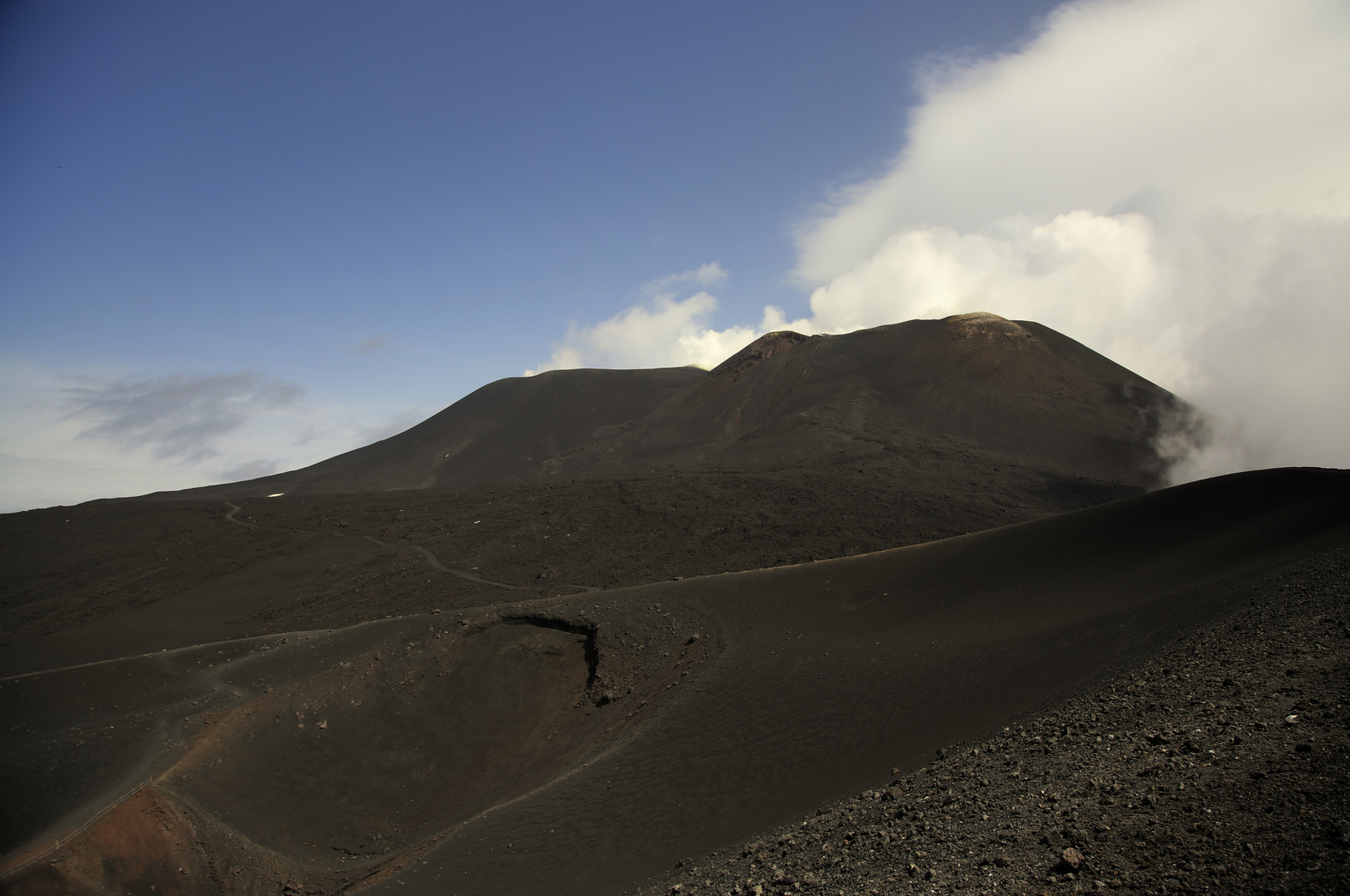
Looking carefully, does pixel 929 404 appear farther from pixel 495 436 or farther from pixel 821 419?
pixel 495 436

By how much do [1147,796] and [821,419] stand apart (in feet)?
140

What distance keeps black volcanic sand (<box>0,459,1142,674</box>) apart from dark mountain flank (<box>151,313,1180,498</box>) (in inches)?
166

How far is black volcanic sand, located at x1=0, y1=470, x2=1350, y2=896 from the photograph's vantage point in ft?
28.9

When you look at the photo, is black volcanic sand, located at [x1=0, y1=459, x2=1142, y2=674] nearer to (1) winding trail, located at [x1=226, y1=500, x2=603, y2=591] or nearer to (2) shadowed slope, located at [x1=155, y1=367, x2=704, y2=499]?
(1) winding trail, located at [x1=226, y1=500, x2=603, y2=591]

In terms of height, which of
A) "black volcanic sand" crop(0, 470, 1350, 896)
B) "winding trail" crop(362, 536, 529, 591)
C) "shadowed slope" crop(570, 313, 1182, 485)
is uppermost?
"shadowed slope" crop(570, 313, 1182, 485)

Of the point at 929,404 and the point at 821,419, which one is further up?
the point at 929,404

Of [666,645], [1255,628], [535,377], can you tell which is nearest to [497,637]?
[666,645]

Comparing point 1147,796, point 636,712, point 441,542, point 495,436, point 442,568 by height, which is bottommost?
point 636,712

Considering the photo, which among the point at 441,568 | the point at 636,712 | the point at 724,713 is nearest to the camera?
the point at 724,713

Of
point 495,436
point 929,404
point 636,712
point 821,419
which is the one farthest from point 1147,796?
point 495,436

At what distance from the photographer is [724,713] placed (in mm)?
12125

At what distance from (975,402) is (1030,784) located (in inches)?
1772

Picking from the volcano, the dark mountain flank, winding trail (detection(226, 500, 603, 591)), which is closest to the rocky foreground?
the volcano

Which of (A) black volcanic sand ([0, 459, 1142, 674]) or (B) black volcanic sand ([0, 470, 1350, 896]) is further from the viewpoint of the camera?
(A) black volcanic sand ([0, 459, 1142, 674])
